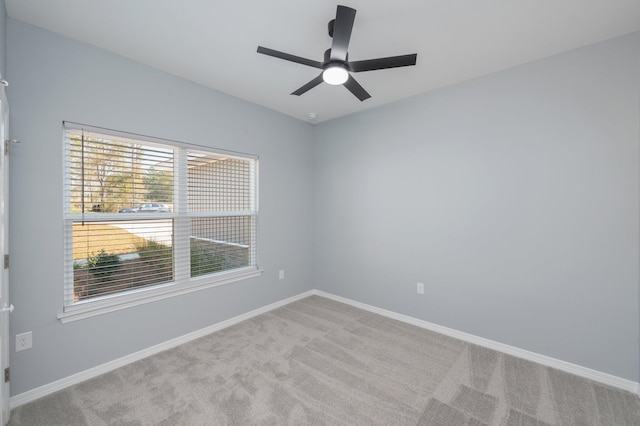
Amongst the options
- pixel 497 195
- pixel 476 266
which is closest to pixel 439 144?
pixel 497 195

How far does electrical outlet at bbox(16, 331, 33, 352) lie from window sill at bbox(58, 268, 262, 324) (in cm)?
18

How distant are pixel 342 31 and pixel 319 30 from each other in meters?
Answer: 0.50

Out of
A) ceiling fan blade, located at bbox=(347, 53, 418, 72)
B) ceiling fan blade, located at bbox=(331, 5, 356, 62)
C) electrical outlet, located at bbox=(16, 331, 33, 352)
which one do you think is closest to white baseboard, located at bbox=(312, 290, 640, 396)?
ceiling fan blade, located at bbox=(347, 53, 418, 72)

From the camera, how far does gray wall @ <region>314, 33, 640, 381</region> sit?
2105 mm

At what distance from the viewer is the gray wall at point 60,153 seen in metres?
1.92

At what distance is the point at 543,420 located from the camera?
1778 millimetres

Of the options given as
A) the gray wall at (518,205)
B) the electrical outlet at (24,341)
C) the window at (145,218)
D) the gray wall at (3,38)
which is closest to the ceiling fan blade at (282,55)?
the gray wall at (518,205)

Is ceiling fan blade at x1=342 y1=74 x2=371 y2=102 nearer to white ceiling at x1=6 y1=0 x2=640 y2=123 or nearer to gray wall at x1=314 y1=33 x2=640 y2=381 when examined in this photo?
white ceiling at x1=6 y1=0 x2=640 y2=123

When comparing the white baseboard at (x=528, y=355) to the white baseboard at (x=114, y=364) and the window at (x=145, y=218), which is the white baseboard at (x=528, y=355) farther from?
the window at (x=145, y=218)

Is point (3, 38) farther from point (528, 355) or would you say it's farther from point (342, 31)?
point (528, 355)

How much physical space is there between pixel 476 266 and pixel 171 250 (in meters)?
3.06

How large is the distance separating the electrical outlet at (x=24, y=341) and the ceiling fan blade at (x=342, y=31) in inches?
112

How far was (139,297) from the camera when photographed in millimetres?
2471

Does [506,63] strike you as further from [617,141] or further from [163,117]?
[163,117]
